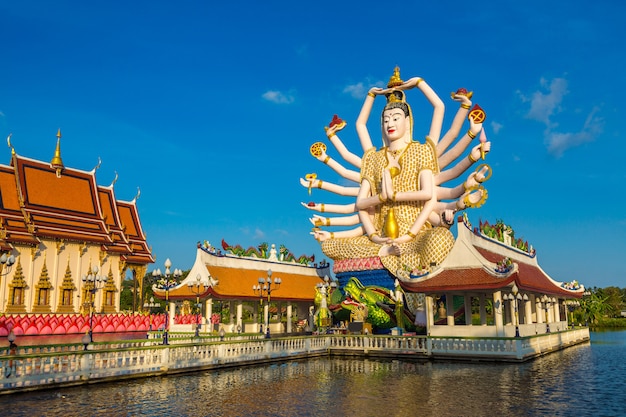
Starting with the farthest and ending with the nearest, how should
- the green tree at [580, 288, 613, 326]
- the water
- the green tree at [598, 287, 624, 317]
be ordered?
the green tree at [598, 287, 624, 317] → the green tree at [580, 288, 613, 326] → the water

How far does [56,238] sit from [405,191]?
81.0 ft

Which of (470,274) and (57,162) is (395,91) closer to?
(470,274)

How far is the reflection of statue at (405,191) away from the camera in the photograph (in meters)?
32.8

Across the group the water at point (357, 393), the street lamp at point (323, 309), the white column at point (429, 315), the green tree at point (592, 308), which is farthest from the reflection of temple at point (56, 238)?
the green tree at point (592, 308)

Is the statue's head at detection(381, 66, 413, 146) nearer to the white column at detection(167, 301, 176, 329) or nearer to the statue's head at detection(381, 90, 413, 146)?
the statue's head at detection(381, 90, 413, 146)

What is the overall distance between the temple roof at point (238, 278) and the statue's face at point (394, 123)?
12171mm

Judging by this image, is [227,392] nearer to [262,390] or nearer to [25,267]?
[262,390]

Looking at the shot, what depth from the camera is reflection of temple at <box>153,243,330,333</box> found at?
111ft

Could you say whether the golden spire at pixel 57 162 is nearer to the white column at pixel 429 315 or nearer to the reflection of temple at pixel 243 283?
the reflection of temple at pixel 243 283

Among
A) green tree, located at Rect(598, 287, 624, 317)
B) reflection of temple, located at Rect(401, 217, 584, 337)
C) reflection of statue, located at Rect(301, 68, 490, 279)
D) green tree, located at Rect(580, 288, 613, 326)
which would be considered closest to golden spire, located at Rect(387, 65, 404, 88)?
reflection of statue, located at Rect(301, 68, 490, 279)

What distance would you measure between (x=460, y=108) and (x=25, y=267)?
1213 inches

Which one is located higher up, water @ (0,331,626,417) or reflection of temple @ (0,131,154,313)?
reflection of temple @ (0,131,154,313)

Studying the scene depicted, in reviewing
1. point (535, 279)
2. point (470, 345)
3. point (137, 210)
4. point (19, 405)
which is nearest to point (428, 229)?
point (535, 279)

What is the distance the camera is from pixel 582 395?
44.4ft
